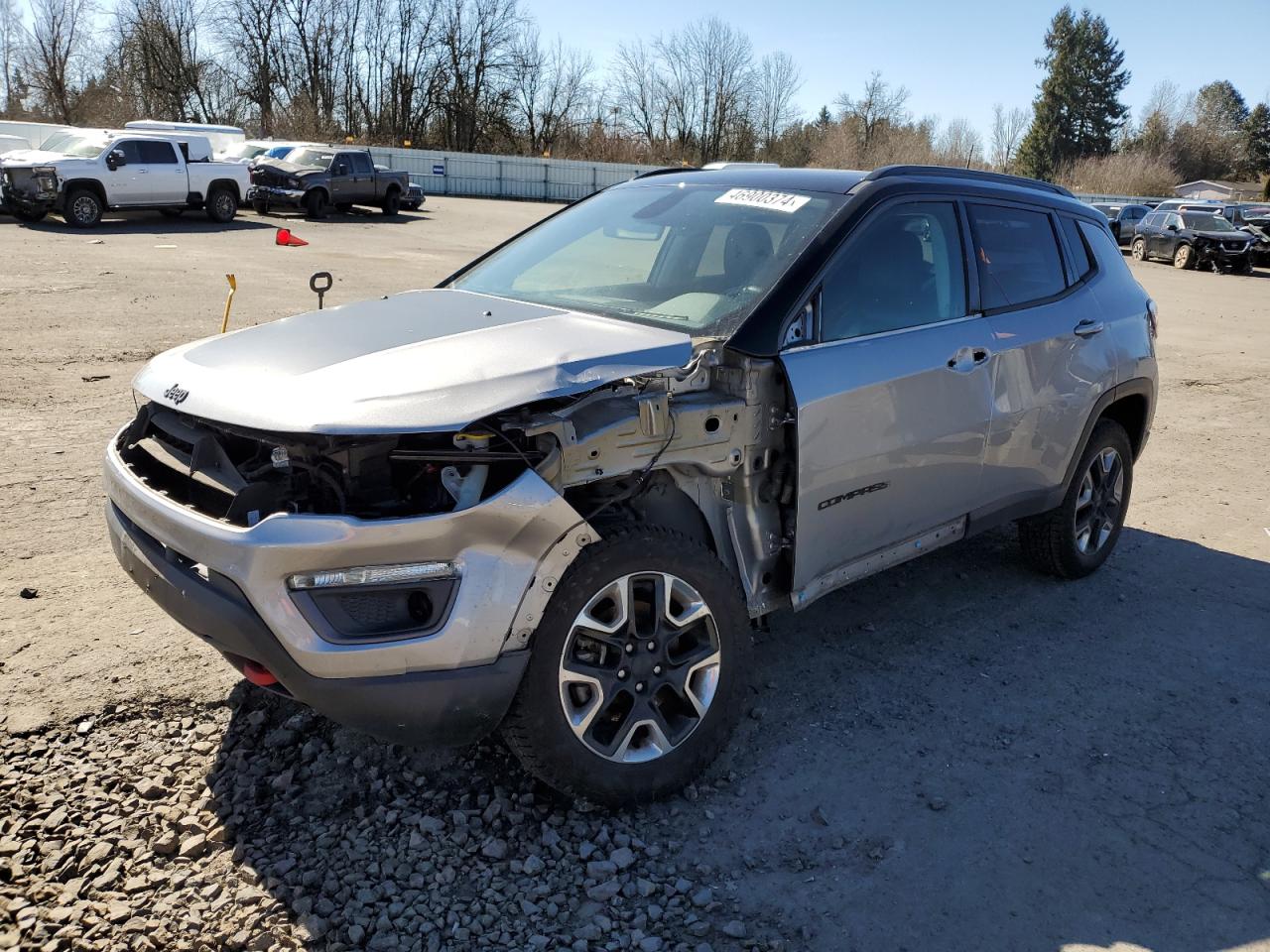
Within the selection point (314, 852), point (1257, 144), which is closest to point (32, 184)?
point (314, 852)

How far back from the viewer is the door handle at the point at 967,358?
4.00 meters

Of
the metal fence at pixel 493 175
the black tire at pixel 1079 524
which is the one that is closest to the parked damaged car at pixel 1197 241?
the metal fence at pixel 493 175

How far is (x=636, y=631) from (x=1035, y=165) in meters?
87.0

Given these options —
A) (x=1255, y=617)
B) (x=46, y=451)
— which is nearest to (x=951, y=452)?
(x=1255, y=617)

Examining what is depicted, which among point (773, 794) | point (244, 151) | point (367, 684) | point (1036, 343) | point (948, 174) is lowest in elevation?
point (773, 794)

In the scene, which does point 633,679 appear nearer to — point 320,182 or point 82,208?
point 82,208

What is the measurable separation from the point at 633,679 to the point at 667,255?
1839 millimetres

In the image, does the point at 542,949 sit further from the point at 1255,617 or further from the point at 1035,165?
the point at 1035,165

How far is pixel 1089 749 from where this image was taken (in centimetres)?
365

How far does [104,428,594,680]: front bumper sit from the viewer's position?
8.52 feet

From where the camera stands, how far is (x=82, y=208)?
2058cm

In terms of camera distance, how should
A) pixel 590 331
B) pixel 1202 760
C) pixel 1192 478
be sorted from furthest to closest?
pixel 1192 478 < pixel 1202 760 < pixel 590 331

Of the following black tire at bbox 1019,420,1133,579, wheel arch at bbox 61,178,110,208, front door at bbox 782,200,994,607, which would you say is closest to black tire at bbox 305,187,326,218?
wheel arch at bbox 61,178,110,208

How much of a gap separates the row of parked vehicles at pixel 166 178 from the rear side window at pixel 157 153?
0.02m
